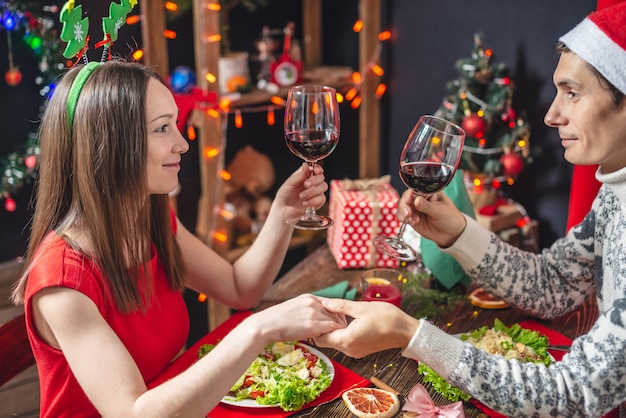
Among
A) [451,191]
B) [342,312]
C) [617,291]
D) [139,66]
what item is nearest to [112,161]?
[139,66]

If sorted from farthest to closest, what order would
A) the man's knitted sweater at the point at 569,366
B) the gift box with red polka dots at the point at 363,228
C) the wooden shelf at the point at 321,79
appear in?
the wooden shelf at the point at 321,79 → the gift box with red polka dots at the point at 363,228 → the man's knitted sweater at the point at 569,366

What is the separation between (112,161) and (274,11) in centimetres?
226

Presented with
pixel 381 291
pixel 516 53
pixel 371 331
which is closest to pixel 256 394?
pixel 371 331

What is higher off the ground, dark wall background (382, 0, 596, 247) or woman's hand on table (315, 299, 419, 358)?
dark wall background (382, 0, 596, 247)

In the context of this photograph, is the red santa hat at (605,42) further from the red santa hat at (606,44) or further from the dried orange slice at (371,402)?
the dried orange slice at (371,402)

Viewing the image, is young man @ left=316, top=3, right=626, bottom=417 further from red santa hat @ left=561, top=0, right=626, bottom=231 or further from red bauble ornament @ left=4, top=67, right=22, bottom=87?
red bauble ornament @ left=4, top=67, right=22, bottom=87

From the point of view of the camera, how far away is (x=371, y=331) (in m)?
1.17

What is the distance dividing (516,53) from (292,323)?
177 centimetres

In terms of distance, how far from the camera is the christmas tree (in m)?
2.34

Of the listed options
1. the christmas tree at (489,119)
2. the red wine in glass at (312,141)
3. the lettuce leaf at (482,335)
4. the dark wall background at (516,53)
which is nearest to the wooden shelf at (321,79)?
the dark wall background at (516,53)

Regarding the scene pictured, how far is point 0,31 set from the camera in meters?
2.47

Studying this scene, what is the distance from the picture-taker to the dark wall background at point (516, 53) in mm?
2416

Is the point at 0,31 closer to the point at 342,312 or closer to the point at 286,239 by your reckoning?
the point at 286,239

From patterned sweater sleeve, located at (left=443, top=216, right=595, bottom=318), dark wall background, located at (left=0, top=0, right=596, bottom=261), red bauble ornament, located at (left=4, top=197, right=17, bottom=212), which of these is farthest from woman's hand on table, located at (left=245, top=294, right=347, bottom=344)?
red bauble ornament, located at (left=4, top=197, right=17, bottom=212)
